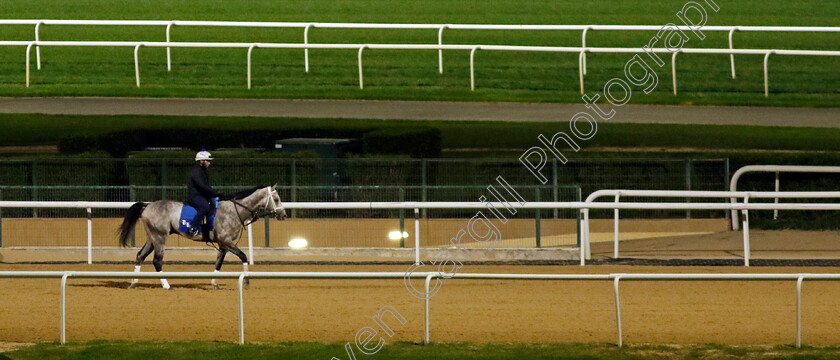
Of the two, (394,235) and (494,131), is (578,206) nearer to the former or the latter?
(394,235)

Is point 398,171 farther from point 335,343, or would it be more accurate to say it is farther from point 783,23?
point 783,23

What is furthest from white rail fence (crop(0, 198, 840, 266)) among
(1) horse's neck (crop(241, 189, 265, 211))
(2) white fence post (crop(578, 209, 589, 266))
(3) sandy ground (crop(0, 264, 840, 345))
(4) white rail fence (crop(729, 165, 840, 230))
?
(4) white rail fence (crop(729, 165, 840, 230))

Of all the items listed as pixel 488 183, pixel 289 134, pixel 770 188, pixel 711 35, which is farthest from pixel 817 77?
pixel 289 134

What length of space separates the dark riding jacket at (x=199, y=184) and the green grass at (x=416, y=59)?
7989 mm

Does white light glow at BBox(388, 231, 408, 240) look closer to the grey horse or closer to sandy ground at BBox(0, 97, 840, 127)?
the grey horse

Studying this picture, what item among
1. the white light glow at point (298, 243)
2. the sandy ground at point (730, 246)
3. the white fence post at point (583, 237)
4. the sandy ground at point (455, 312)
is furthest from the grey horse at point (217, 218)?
the sandy ground at point (730, 246)

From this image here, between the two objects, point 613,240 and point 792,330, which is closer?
point 792,330

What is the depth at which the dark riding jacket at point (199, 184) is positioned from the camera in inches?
494

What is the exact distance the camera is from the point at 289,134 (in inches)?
761

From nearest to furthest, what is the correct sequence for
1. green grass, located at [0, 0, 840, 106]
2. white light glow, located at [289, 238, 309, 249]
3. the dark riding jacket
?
the dark riding jacket < white light glow, located at [289, 238, 309, 249] < green grass, located at [0, 0, 840, 106]

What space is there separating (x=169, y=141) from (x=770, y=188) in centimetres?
885

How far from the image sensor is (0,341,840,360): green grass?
8961mm

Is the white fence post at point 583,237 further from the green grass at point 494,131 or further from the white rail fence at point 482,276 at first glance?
the green grass at point 494,131

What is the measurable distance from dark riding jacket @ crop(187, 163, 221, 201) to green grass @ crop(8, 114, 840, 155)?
21.9 feet
